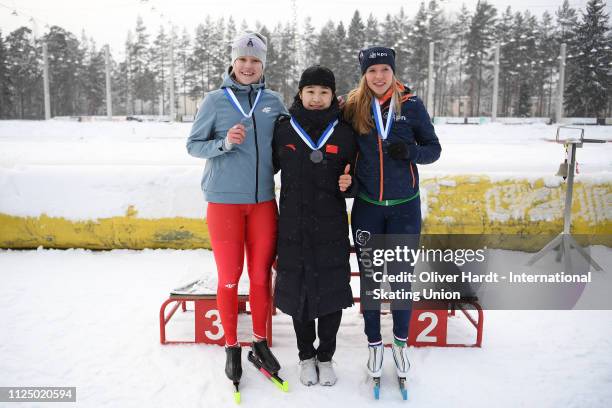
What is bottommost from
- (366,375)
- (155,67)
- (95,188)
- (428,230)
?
(366,375)

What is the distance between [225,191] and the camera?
2.76 meters

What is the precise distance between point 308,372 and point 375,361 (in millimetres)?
430

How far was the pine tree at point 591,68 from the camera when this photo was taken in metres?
25.0

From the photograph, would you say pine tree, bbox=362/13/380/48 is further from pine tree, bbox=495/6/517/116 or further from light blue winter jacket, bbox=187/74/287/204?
light blue winter jacket, bbox=187/74/287/204

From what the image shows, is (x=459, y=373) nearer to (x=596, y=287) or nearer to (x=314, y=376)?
(x=314, y=376)

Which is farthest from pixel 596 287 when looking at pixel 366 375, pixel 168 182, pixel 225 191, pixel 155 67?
pixel 155 67

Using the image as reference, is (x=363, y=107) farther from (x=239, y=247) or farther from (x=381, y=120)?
(x=239, y=247)

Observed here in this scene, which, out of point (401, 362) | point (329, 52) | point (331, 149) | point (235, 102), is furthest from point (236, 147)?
point (329, 52)

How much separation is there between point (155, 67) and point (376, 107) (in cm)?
6202

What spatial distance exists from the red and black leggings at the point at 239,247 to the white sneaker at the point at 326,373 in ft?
1.74

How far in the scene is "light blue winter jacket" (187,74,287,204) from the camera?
9.02ft

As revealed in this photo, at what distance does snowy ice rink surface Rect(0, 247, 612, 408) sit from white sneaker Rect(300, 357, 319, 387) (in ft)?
0.15

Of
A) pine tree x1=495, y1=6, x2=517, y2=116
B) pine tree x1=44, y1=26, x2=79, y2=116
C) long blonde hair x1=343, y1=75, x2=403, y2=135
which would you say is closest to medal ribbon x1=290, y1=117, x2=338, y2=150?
long blonde hair x1=343, y1=75, x2=403, y2=135

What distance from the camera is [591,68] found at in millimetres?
26688
